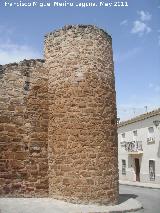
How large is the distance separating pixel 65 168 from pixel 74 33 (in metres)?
4.23

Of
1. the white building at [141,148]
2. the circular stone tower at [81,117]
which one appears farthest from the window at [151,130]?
the circular stone tower at [81,117]

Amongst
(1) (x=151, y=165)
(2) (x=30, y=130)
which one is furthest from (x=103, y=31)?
(1) (x=151, y=165)

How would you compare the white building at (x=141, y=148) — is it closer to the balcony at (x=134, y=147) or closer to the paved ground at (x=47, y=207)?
the balcony at (x=134, y=147)

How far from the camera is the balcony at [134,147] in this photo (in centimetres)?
2758

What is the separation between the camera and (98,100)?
11.5m

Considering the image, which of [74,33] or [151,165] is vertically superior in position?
[74,33]

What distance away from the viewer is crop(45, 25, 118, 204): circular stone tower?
11078 mm

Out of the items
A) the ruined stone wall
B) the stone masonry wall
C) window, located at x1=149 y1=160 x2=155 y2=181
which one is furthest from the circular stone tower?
window, located at x1=149 y1=160 x2=155 y2=181

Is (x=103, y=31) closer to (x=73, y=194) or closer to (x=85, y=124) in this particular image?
(x=85, y=124)

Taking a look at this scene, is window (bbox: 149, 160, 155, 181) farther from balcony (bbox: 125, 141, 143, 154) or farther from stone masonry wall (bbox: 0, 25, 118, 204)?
stone masonry wall (bbox: 0, 25, 118, 204)

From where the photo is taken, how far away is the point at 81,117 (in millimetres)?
11336

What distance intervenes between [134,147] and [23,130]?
1791 centimetres

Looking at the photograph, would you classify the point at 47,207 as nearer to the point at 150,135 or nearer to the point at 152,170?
the point at 152,170

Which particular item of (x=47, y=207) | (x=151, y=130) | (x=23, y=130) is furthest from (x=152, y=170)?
(x=47, y=207)
